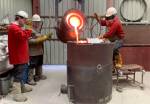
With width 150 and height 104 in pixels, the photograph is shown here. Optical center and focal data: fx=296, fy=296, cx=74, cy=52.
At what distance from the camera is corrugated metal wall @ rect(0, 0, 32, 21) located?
21.2ft

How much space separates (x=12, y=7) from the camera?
23.1 feet

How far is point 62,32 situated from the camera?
5027mm

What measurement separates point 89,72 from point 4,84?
61.6 inches

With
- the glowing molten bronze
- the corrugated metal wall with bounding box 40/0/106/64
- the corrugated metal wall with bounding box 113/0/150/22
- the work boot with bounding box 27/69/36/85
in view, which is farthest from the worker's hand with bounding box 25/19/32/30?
the corrugated metal wall with bounding box 113/0/150/22

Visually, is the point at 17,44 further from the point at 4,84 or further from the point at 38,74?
the point at 38,74

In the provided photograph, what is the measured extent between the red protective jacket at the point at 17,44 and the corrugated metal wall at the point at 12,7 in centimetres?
187

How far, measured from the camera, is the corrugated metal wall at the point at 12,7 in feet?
21.2

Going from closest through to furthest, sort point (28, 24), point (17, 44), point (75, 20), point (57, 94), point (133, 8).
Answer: point (17, 44), point (75, 20), point (57, 94), point (28, 24), point (133, 8)

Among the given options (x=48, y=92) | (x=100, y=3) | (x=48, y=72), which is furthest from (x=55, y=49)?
(x=48, y=92)

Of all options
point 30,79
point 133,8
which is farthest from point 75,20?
point 133,8

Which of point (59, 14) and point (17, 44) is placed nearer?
point (17, 44)

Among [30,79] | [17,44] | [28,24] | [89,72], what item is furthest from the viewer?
[30,79]

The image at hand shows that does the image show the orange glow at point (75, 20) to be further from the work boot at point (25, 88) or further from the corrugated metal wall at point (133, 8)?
the corrugated metal wall at point (133, 8)

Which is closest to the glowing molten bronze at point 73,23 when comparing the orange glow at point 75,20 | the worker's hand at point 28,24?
the orange glow at point 75,20
